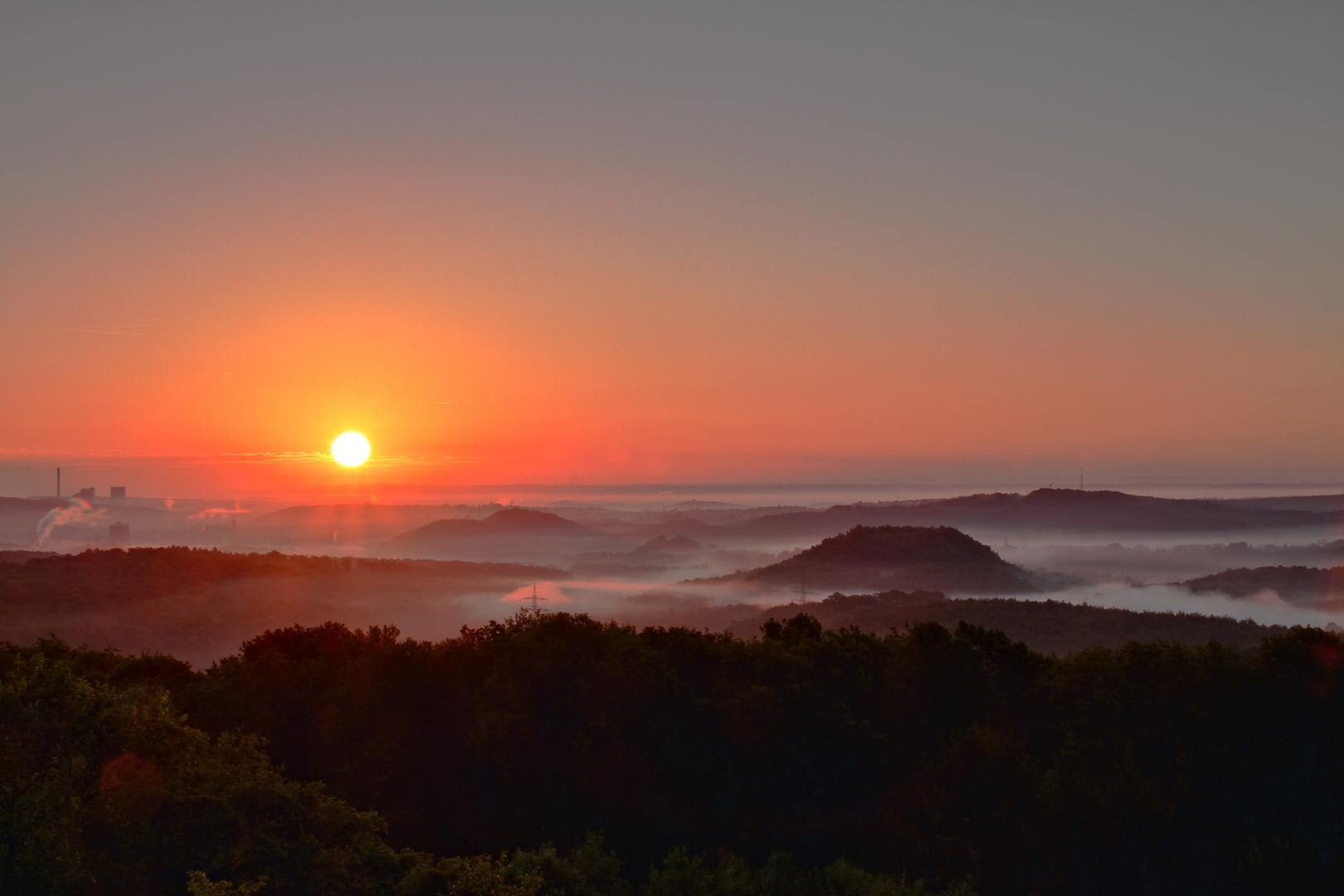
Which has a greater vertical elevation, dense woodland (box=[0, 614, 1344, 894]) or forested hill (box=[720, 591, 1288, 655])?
dense woodland (box=[0, 614, 1344, 894])

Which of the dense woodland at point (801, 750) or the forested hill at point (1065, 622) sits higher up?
the dense woodland at point (801, 750)

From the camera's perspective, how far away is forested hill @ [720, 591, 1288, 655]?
378 ft

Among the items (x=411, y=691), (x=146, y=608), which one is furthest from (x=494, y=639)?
(x=146, y=608)

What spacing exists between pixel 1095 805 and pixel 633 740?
15524 mm

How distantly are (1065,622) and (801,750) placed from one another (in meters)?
106

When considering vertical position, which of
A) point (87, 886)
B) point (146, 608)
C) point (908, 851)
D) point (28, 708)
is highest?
point (28, 708)

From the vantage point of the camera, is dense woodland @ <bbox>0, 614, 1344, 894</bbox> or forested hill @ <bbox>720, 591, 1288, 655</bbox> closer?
dense woodland @ <bbox>0, 614, 1344, 894</bbox>

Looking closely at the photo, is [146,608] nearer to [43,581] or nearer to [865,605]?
[43,581]

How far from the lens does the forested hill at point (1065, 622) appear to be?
11525 cm

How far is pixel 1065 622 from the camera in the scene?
409 feet

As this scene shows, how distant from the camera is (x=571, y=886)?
2158 centimetres

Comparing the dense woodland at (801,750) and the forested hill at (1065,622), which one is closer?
the dense woodland at (801,750)

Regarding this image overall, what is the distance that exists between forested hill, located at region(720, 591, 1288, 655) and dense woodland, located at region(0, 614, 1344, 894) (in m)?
69.1

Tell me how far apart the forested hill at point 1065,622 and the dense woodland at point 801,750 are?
6914 centimetres
